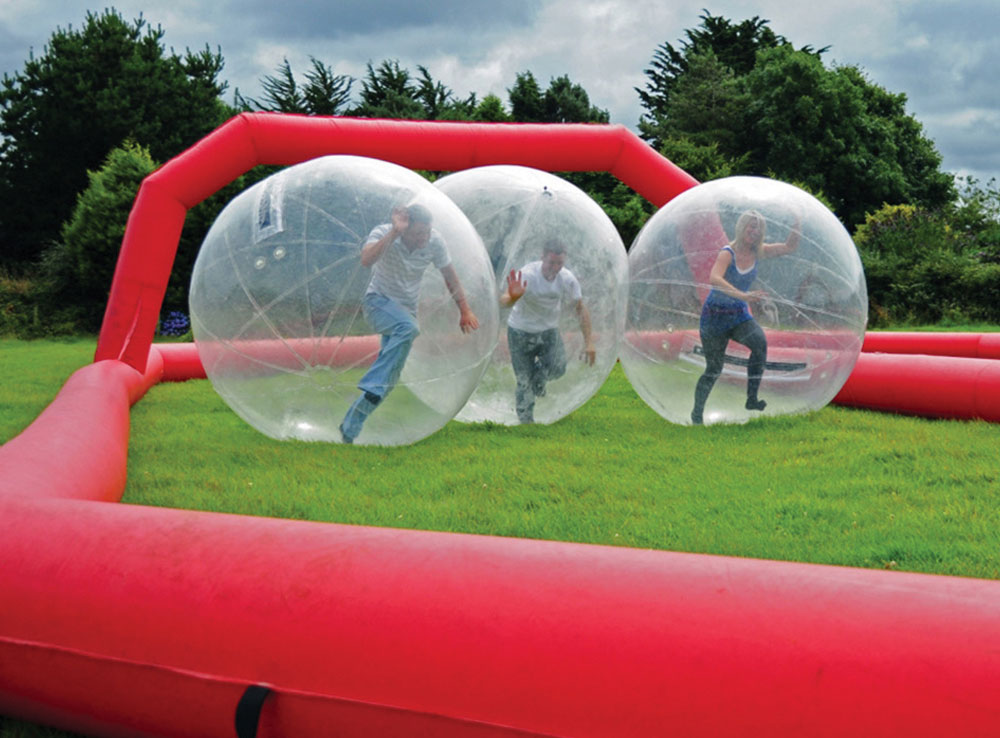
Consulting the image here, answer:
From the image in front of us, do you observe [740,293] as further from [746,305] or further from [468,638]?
[468,638]

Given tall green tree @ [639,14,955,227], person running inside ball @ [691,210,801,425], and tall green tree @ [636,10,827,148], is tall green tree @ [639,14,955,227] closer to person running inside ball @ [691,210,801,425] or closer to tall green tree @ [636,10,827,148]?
tall green tree @ [636,10,827,148]

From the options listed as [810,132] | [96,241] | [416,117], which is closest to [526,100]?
[416,117]

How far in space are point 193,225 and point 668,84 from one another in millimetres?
30203

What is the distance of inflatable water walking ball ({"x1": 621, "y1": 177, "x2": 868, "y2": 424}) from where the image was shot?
5730mm

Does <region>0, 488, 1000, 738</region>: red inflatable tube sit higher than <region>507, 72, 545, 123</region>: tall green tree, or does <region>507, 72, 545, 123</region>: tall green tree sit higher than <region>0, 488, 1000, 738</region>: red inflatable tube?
<region>507, 72, 545, 123</region>: tall green tree

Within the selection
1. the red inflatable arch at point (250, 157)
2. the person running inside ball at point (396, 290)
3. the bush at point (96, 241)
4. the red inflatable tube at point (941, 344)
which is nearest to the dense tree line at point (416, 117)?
the bush at point (96, 241)

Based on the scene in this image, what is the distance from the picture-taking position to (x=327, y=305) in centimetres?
469

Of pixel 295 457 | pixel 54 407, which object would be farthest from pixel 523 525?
pixel 54 407

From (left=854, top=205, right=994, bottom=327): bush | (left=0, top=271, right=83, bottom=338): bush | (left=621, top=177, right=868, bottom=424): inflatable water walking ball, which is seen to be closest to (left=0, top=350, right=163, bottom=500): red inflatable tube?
(left=621, top=177, right=868, bottom=424): inflatable water walking ball

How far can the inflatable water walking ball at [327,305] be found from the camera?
187 inches

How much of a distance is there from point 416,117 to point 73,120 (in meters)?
9.96

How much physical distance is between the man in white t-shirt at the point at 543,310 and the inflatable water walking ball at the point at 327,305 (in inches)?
24.8

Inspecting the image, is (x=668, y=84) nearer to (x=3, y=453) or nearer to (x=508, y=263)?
(x=508, y=263)

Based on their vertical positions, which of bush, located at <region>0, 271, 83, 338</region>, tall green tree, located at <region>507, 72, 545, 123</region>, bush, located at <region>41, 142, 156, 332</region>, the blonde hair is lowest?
Answer: bush, located at <region>0, 271, 83, 338</region>
